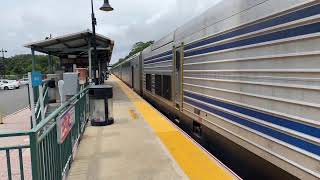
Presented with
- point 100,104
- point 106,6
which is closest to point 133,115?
point 100,104

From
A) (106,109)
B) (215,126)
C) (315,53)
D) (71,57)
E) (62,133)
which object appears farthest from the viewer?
(71,57)

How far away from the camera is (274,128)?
4.24 meters

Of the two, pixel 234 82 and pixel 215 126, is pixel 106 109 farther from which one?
pixel 234 82

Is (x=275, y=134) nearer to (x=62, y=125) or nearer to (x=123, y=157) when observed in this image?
(x=62, y=125)

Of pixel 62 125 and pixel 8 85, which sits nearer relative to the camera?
pixel 62 125

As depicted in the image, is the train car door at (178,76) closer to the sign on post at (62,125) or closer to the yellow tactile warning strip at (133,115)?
the yellow tactile warning strip at (133,115)

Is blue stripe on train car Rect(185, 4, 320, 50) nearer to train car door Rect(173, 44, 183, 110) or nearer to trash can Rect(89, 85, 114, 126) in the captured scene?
A: train car door Rect(173, 44, 183, 110)

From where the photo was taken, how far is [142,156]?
667cm

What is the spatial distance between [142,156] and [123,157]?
0.34m

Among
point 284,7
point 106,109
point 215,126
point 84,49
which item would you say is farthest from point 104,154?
point 84,49

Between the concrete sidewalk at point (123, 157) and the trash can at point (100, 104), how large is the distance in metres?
0.70

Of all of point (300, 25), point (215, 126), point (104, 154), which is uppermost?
point (300, 25)

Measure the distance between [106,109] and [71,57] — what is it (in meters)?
19.6

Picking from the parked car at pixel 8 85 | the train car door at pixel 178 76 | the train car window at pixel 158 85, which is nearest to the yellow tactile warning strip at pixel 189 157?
the train car door at pixel 178 76
